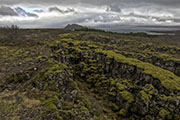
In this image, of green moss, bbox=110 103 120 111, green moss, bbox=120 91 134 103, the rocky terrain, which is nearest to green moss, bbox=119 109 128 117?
the rocky terrain

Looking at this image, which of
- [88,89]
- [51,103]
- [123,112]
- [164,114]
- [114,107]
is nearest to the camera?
[51,103]

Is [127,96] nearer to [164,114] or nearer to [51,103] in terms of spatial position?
[164,114]

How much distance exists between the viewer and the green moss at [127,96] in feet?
73.7

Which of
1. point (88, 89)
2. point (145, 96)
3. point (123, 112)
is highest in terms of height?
point (145, 96)

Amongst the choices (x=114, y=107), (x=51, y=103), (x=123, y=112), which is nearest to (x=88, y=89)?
(x=114, y=107)

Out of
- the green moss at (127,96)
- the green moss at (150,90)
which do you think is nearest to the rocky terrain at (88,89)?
the green moss at (127,96)

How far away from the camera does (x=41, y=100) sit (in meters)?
15.4

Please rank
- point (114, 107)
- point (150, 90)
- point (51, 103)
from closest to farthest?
1. point (51, 103)
2. point (150, 90)
3. point (114, 107)

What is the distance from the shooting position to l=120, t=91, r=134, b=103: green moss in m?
22.5

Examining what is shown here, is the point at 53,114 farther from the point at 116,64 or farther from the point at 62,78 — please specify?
the point at 116,64

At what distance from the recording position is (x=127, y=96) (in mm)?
23062

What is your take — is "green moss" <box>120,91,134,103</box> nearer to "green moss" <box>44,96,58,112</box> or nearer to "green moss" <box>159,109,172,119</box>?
"green moss" <box>159,109,172,119</box>

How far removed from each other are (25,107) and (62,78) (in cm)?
774

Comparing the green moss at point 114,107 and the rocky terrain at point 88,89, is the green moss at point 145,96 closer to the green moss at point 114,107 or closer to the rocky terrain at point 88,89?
the rocky terrain at point 88,89
